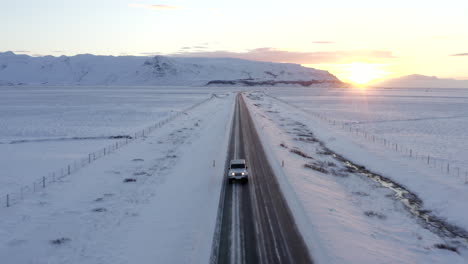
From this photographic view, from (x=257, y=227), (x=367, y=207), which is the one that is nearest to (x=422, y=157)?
(x=367, y=207)

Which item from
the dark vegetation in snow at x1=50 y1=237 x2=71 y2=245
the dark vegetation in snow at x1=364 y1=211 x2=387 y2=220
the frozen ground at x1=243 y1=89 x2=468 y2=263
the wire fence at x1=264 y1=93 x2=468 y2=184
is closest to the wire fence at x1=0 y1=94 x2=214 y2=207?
the dark vegetation in snow at x1=50 y1=237 x2=71 y2=245

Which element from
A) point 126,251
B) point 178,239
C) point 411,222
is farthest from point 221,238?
point 411,222

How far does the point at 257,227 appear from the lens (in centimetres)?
2270

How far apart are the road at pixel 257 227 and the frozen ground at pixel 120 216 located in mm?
834

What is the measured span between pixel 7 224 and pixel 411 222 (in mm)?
24069

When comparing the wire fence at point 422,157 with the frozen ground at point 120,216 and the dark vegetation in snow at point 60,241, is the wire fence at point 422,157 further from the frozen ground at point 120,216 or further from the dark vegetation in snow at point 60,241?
the dark vegetation in snow at point 60,241

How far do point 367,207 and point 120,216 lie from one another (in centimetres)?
1634

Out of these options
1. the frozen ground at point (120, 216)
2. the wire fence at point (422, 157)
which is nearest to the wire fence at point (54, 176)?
the frozen ground at point (120, 216)

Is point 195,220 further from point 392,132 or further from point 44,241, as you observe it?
point 392,132

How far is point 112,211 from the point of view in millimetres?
26594

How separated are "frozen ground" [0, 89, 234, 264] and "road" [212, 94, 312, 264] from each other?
0.83 meters

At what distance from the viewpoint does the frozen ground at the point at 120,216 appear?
20234 millimetres

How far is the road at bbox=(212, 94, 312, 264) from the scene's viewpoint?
19.2 meters

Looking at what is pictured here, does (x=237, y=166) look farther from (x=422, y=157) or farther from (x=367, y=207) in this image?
(x=422, y=157)
